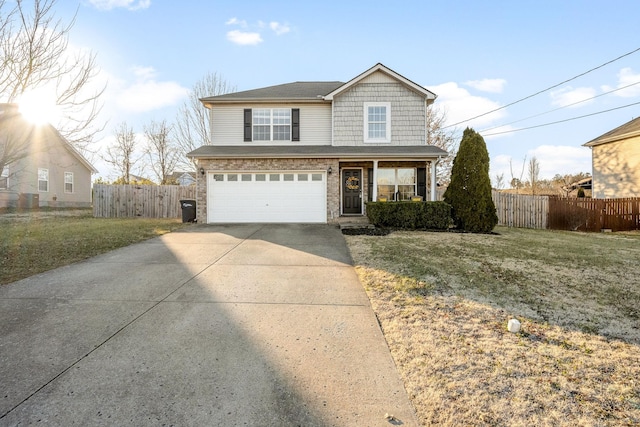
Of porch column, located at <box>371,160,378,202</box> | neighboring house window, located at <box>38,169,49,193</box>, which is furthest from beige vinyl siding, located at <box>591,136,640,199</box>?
neighboring house window, located at <box>38,169,49,193</box>

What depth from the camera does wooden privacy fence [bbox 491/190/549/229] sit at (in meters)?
14.3

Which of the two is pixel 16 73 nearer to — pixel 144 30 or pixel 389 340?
pixel 144 30

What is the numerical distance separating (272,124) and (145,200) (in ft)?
32.2

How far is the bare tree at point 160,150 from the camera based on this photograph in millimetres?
29000

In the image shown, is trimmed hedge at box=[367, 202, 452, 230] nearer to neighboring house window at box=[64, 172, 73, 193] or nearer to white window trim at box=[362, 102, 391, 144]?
white window trim at box=[362, 102, 391, 144]

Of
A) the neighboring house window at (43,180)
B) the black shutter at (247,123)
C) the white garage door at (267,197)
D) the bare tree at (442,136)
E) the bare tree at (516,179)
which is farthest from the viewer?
the bare tree at (516,179)

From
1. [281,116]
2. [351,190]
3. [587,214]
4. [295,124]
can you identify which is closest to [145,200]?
[281,116]

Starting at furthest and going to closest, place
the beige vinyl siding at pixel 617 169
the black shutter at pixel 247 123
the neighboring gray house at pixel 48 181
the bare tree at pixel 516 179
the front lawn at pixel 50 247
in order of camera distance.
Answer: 1. the bare tree at pixel 516 179
2. the neighboring gray house at pixel 48 181
3. the beige vinyl siding at pixel 617 169
4. the black shutter at pixel 247 123
5. the front lawn at pixel 50 247

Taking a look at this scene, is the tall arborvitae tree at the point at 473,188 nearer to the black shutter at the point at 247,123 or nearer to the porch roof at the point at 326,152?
the porch roof at the point at 326,152

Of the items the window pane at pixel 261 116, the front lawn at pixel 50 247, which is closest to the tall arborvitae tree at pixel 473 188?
the window pane at pixel 261 116

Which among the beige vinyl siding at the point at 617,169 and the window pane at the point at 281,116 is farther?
the beige vinyl siding at the point at 617,169

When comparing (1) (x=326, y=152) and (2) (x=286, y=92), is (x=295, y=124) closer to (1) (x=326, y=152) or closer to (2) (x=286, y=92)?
(2) (x=286, y=92)

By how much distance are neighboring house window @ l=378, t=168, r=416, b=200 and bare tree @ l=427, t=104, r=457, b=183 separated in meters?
12.8

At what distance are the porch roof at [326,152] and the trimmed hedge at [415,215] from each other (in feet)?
7.90
